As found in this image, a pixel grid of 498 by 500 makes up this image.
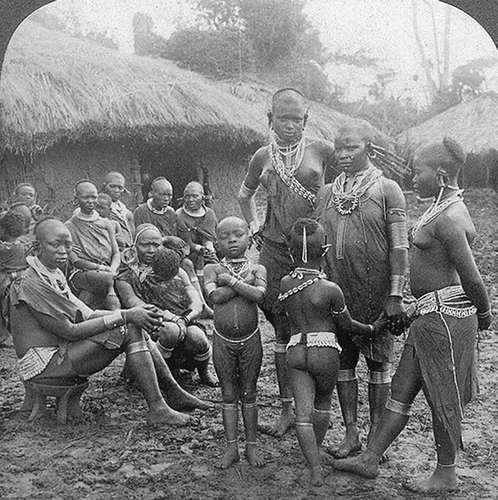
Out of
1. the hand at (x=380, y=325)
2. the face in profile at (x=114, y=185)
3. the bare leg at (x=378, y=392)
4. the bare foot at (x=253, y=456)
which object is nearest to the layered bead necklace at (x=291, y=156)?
the hand at (x=380, y=325)

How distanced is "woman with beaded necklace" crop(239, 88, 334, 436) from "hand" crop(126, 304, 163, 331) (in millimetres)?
643

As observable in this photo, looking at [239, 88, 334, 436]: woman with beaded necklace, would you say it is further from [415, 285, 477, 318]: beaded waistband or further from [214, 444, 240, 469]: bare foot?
[415, 285, 477, 318]: beaded waistband

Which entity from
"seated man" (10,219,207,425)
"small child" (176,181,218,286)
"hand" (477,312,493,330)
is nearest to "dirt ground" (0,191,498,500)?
"seated man" (10,219,207,425)

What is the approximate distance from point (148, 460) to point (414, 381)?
1.53 meters

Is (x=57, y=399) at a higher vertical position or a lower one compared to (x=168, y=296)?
lower

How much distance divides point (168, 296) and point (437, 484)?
7.40 ft

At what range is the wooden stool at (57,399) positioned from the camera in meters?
3.87

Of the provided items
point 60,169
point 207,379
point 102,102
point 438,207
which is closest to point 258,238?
point 207,379

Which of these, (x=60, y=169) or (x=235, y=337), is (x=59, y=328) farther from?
(x=60, y=169)

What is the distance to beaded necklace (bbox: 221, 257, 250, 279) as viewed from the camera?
346 centimetres

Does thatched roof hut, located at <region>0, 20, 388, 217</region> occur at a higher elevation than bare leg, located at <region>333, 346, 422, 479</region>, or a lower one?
higher

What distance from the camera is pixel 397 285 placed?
335cm

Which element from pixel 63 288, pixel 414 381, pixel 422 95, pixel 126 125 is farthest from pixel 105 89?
pixel 422 95

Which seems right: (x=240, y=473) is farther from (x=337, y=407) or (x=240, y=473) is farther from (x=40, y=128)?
(x=40, y=128)
